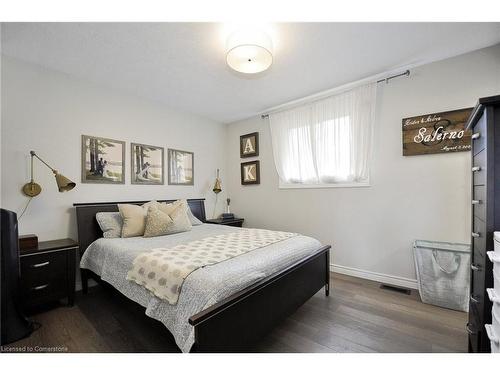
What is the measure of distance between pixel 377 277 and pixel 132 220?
3.07 m

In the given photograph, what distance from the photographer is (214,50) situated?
2.12 metres

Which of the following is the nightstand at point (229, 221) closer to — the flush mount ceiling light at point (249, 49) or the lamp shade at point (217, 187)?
the lamp shade at point (217, 187)

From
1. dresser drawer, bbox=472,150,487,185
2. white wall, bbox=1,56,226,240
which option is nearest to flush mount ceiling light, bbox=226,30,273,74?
white wall, bbox=1,56,226,240

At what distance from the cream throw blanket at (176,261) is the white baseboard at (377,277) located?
141 cm

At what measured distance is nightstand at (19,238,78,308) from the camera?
197 cm

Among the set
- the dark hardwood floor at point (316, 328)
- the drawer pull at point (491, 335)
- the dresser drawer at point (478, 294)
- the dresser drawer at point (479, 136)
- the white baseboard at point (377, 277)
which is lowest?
the dark hardwood floor at point (316, 328)

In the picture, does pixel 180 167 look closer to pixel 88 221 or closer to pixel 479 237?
pixel 88 221

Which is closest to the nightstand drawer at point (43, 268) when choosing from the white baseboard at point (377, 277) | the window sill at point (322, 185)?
the window sill at point (322, 185)

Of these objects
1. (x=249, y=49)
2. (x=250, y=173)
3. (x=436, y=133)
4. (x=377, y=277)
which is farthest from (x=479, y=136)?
(x=250, y=173)

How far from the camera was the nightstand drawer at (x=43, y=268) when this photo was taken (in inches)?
77.5

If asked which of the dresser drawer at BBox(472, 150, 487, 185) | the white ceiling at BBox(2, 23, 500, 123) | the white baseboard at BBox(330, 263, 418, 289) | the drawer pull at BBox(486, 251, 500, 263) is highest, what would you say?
the white ceiling at BBox(2, 23, 500, 123)

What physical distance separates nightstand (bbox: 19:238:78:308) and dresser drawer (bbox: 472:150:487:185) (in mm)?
3304

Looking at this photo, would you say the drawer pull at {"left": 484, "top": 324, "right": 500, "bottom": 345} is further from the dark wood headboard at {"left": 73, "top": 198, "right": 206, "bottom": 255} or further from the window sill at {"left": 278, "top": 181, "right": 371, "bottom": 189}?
the dark wood headboard at {"left": 73, "top": 198, "right": 206, "bottom": 255}
